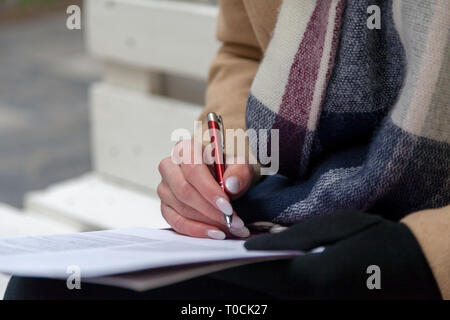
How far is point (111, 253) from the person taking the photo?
56 centimetres

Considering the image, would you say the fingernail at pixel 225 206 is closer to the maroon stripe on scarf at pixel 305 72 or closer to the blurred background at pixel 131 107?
the maroon stripe on scarf at pixel 305 72

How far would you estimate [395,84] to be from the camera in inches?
27.4

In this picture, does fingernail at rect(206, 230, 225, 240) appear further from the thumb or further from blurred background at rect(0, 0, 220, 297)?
blurred background at rect(0, 0, 220, 297)

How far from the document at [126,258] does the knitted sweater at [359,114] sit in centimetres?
11

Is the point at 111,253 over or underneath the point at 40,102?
over

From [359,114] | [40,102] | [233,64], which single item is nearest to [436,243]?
[359,114]

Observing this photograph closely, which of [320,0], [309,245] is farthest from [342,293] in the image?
[320,0]

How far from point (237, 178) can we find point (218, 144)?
6 centimetres

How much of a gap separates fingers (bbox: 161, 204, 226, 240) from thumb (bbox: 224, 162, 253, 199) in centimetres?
4

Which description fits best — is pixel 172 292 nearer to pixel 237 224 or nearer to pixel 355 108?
pixel 237 224

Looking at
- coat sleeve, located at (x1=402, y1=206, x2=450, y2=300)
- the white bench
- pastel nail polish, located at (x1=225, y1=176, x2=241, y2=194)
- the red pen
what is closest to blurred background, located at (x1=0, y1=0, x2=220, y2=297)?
the white bench

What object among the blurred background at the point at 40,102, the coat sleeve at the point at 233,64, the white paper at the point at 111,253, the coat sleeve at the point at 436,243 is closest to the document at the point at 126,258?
the white paper at the point at 111,253

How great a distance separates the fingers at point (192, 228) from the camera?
68 cm

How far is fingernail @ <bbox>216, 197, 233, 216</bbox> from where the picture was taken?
0.67m
